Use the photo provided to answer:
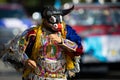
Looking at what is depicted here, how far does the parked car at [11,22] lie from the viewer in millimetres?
21167

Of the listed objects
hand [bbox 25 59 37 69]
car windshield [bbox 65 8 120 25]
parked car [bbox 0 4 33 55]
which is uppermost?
hand [bbox 25 59 37 69]

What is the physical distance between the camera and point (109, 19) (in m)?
18.6

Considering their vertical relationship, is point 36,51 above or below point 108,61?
above

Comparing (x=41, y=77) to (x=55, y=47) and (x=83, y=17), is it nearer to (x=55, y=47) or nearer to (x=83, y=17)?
(x=55, y=47)

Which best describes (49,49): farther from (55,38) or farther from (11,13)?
(11,13)

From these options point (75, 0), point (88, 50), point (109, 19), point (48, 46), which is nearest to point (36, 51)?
point (48, 46)

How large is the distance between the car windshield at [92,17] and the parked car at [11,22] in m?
2.50

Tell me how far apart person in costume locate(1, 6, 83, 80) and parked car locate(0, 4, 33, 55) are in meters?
12.4

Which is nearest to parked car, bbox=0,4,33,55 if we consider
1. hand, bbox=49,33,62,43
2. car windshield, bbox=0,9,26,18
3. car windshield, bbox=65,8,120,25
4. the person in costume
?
car windshield, bbox=0,9,26,18

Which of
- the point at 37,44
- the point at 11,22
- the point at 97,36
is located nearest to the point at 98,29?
the point at 97,36

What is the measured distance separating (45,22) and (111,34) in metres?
A: 10.2

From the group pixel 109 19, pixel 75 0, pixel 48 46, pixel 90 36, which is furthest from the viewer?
pixel 75 0

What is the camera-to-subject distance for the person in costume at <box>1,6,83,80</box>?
7.81 m

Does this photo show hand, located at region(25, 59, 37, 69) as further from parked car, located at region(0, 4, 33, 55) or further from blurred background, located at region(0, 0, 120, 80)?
parked car, located at region(0, 4, 33, 55)
